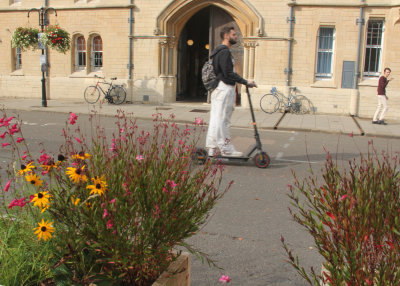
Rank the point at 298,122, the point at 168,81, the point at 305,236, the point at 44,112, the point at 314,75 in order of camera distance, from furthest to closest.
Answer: the point at 168,81, the point at 314,75, the point at 44,112, the point at 298,122, the point at 305,236

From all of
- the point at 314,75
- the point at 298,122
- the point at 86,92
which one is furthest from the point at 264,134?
the point at 86,92

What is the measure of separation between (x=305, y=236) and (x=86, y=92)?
1661cm

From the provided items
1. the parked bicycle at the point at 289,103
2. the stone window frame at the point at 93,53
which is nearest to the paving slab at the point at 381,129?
the parked bicycle at the point at 289,103

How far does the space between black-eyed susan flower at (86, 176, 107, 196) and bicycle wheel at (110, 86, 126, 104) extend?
17.4 metres

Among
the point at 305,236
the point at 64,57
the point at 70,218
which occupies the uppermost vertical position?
the point at 64,57

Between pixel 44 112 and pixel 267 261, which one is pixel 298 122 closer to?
pixel 44 112

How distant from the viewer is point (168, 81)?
794 inches

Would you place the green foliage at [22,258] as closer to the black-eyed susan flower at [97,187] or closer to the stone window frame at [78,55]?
the black-eyed susan flower at [97,187]

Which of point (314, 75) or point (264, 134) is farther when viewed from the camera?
point (314, 75)

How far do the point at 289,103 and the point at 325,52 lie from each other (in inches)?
99.3

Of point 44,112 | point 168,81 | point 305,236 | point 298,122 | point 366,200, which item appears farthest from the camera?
point 168,81

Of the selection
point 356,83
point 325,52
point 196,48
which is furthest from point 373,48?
point 196,48

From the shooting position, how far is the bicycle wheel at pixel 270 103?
59.3 ft

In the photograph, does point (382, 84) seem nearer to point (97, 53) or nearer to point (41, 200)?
point (97, 53)
